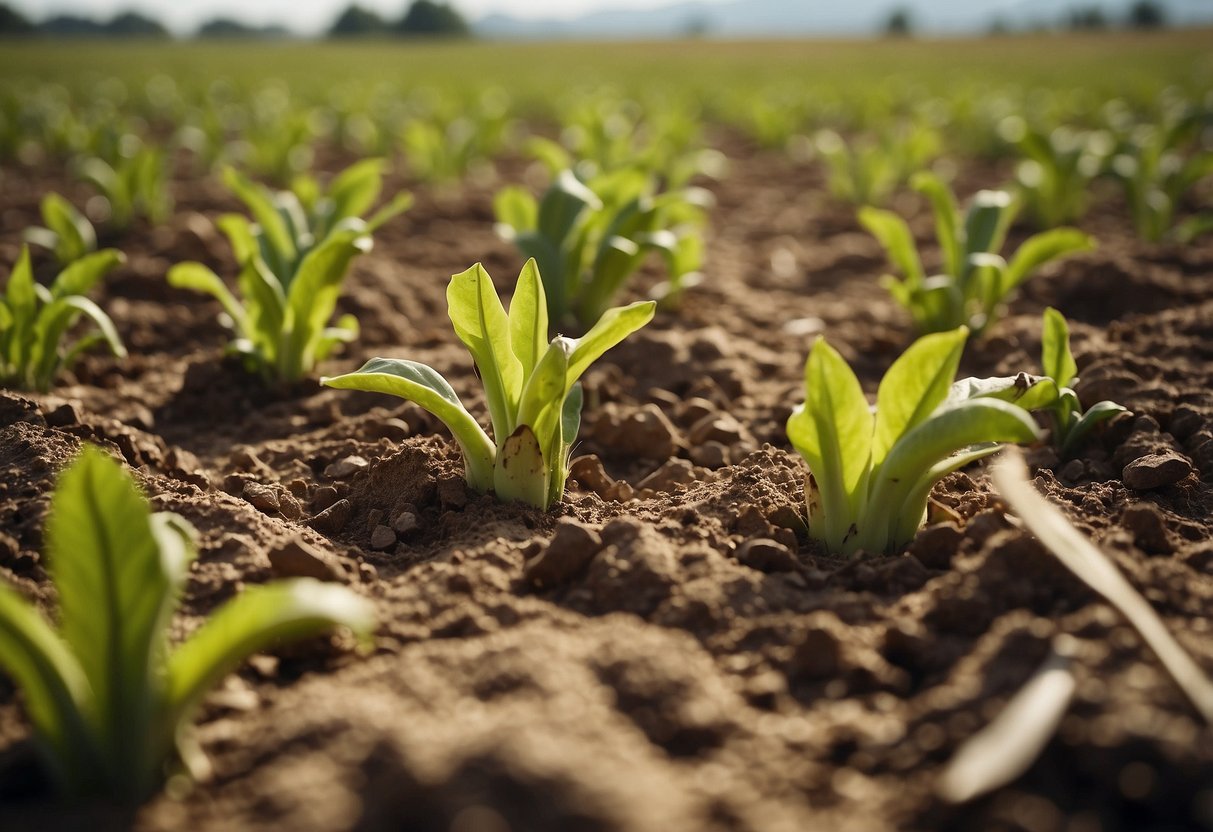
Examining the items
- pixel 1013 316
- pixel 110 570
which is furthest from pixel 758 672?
pixel 1013 316

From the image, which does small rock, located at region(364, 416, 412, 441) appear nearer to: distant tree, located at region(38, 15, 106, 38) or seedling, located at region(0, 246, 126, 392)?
seedling, located at region(0, 246, 126, 392)

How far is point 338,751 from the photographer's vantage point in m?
1.39

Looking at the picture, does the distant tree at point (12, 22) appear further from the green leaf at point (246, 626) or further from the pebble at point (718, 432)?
the green leaf at point (246, 626)

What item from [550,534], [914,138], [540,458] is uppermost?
[914,138]

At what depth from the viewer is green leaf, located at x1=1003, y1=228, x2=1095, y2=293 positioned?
335 cm

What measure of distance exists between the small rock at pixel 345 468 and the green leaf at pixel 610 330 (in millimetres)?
809

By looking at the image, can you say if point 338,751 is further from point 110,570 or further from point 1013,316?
point 1013,316

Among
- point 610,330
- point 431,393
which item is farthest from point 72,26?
point 610,330

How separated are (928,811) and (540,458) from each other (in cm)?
119

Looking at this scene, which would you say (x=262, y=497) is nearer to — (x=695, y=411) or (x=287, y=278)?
(x=287, y=278)

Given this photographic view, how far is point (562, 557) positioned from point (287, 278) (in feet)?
6.19

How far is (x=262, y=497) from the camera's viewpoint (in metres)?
2.40

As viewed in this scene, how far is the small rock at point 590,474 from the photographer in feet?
8.46

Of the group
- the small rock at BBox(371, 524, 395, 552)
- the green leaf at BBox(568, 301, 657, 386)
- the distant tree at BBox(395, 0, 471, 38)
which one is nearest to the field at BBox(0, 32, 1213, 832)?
the small rock at BBox(371, 524, 395, 552)
